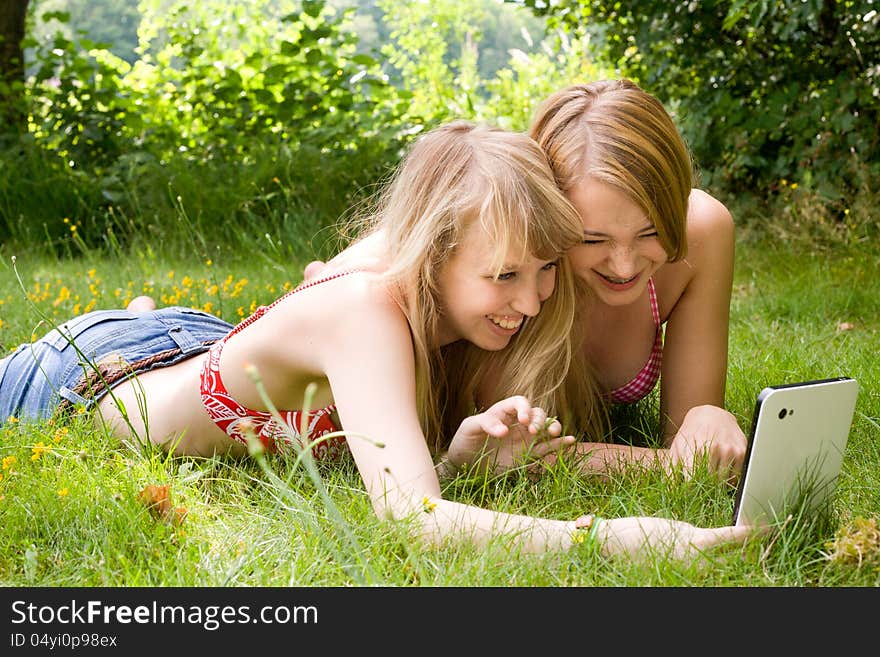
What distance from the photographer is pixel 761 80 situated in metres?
5.29

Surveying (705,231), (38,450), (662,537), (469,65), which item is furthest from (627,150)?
(469,65)

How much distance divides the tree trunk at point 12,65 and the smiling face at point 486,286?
4.84 meters

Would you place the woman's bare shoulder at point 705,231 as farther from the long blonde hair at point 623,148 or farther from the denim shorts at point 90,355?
the denim shorts at point 90,355

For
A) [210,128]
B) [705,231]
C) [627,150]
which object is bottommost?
[210,128]

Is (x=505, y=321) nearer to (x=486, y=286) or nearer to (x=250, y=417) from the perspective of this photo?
(x=486, y=286)

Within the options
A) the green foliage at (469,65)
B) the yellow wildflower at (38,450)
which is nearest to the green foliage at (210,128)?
the green foliage at (469,65)

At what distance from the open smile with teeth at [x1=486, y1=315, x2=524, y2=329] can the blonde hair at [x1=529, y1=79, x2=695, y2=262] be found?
284 mm

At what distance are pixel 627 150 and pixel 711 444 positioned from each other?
2.03 feet

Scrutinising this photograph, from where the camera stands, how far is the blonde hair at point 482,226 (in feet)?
6.41
